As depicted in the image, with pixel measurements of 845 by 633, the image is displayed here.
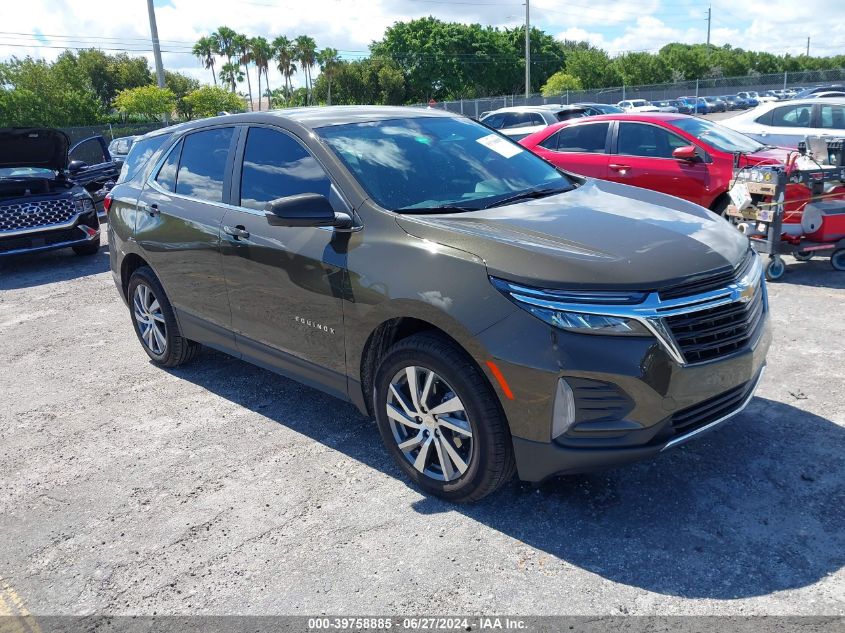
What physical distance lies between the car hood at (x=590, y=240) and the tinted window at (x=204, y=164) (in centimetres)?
163

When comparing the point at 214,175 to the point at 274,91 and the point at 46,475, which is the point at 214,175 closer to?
the point at 46,475

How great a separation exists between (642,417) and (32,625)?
252 cm

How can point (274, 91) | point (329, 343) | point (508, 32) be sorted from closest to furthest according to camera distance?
point (329, 343), point (508, 32), point (274, 91)

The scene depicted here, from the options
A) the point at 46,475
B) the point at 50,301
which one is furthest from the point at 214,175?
the point at 50,301

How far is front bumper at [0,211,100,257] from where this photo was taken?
940cm

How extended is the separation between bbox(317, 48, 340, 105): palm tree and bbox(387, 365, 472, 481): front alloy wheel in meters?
65.6

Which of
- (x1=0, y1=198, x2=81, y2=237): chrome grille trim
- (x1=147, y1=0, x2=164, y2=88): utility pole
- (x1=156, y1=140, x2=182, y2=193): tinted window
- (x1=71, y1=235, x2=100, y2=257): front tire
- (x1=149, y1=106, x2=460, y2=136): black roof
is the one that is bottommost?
(x1=71, y1=235, x2=100, y2=257): front tire

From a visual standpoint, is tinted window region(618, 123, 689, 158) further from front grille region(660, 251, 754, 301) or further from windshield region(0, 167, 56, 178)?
windshield region(0, 167, 56, 178)

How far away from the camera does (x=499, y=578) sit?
285 cm

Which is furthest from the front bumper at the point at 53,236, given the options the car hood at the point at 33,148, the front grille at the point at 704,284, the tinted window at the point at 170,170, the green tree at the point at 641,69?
the green tree at the point at 641,69

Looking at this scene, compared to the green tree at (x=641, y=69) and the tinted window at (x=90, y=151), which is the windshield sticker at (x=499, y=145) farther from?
the green tree at (x=641, y=69)

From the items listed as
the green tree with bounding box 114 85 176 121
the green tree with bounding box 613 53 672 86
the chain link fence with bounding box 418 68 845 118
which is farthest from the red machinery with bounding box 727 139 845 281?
the green tree with bounding box 613 53 672 86

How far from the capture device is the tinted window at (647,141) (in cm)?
870

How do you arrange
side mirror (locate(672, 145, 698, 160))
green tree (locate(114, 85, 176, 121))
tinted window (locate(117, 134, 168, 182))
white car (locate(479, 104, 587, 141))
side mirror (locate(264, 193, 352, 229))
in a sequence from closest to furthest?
side mirror (locate(264, 193, 352, 229)) < tinted window (locate(117, 134, 168, 182)) < side mirror (locate(672, 145, 698, 160)) < white car (locate(479, 104, 587, 141)) < green tree (locate(114, 85, 176, 121))
